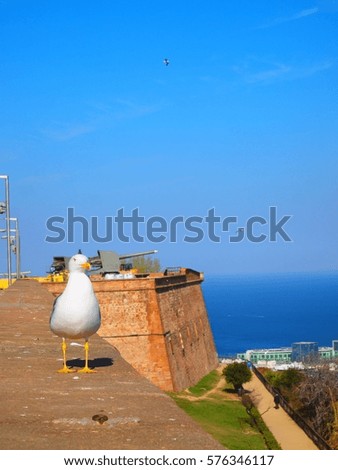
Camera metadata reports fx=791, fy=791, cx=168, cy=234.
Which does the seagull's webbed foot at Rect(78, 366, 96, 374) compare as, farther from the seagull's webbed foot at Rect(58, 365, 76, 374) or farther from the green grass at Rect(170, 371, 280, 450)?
the green grass at Rect(170, 371, 280, 450)

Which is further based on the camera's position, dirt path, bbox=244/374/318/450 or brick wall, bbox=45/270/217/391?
brick wall, bbox=45/270/217/391

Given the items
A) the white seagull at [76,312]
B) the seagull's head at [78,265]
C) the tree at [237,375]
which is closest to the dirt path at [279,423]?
the tree at [237,375]

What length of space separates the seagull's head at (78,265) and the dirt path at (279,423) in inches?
486

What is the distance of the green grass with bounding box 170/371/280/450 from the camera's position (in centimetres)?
1630

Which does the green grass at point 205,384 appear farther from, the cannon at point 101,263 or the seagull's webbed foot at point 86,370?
the seagull's webbed foot at point 86,370

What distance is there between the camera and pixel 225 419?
1964 centimetres

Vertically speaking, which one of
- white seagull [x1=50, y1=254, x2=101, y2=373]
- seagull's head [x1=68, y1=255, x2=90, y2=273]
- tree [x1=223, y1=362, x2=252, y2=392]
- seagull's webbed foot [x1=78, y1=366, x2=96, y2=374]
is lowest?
tree [x1=223, y1=362, x2=252, y2=392]

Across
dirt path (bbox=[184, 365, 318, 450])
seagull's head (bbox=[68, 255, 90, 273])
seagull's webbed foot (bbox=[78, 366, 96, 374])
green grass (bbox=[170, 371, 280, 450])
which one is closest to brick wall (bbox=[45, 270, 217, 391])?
green grass (bbox=[170, 371, 280, 450])

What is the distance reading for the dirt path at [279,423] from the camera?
1688 centimetres

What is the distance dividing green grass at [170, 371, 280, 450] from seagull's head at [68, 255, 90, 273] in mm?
9884

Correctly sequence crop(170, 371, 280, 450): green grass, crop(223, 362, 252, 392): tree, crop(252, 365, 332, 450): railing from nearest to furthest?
crop(252, 365, 332, 450): railing → crop(170, 371, 280, 450): green grass → crop(223, 362, 252, 392): tree
